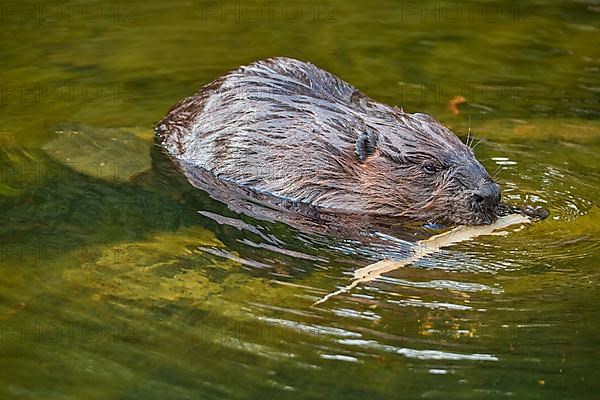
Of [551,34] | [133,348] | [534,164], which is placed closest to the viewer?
[133,348]

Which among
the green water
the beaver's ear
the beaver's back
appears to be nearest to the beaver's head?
the beaver's ear

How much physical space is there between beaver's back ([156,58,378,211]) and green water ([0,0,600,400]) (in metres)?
0.28

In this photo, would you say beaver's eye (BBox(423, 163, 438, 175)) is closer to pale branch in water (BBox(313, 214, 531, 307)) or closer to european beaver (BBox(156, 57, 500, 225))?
european beaver (BBox(156, 57, 500, 225))

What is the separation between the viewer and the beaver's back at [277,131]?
19.0ft

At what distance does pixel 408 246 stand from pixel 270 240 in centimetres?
65

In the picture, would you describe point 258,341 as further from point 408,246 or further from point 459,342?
point 408,246

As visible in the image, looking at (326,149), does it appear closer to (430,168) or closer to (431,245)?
(430,168)

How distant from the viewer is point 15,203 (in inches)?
219

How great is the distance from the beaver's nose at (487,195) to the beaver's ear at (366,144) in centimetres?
61

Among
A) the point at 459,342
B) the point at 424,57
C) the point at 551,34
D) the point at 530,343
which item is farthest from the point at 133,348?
the point at 551,34

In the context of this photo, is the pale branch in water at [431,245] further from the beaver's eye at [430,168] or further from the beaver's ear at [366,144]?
the beaver's ear at [366,144]

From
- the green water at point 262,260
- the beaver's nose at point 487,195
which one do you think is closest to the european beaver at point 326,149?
the beaver's nose at point 487,195

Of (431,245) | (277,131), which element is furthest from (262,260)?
(277,131)

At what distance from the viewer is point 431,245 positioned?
523 cm
